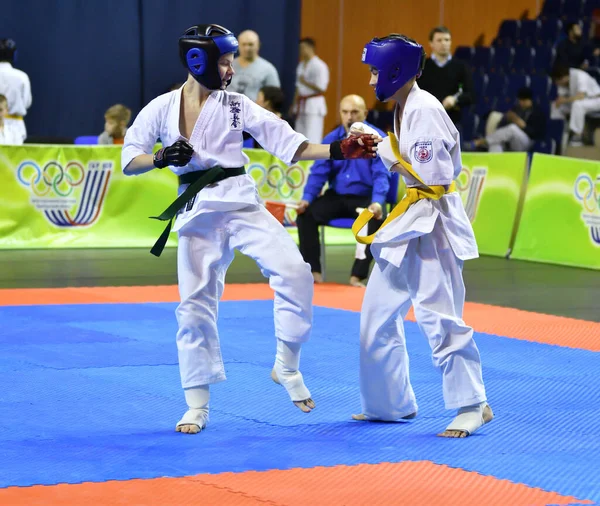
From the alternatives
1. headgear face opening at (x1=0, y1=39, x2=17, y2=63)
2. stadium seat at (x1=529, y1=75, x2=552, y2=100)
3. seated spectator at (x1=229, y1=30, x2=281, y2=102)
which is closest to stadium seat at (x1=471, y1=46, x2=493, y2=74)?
stadium seat at (x1=529, y1=75, x2=552, y2=100)

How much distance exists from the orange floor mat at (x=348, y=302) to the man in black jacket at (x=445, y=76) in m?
3.12

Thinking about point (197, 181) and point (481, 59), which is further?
point (481, 59)

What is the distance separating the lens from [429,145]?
4332 millimetres

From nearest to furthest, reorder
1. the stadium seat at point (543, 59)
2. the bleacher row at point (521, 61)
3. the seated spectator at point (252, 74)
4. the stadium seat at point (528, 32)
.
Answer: the seated spectator at point (252, 74), the bleacher row at point (521, 61), the stadium seat at point (543, 59), the stadium seat at point (528, 32)

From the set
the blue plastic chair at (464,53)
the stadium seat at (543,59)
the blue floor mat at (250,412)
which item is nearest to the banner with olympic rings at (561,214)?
the blue floor mat at (250,412)

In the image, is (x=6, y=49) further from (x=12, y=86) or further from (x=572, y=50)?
(x=572, y=50)

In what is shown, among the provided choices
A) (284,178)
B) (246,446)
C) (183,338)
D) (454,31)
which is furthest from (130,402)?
(454,31)

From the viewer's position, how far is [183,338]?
14.9ft

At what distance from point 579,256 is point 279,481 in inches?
297

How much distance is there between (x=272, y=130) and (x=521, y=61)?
1223 centimetres

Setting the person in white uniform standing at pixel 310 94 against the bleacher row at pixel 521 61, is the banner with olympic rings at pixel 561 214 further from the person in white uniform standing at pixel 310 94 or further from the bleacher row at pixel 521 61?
the person in white uniform standing at pixel 310 94

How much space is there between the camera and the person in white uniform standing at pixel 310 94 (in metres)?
14.8

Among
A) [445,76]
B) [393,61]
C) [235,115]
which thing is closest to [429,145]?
[393,61]

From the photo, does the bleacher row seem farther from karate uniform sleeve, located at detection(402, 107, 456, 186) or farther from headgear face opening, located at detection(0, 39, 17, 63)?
karate uniform sleeve, located at detection(402, 107, 456, 186)
